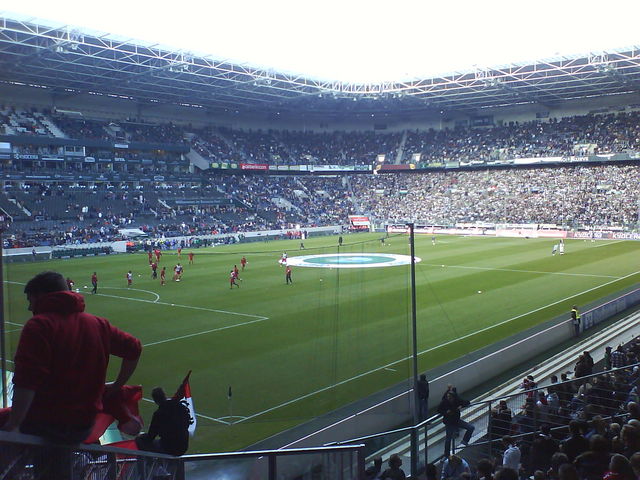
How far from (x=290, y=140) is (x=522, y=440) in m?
79.7

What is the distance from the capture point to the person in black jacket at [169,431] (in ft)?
14.2

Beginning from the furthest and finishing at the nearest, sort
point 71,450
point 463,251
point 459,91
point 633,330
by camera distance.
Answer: point 459,91 < point 463,251 < point 633,330 < point 71,450

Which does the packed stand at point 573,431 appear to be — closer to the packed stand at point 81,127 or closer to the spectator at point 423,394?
the spectator at point 423,394

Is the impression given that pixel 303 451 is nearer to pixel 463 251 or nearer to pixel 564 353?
pixel 564 353

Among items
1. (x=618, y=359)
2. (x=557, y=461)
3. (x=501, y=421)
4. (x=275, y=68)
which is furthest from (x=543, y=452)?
(x=275, y=68)

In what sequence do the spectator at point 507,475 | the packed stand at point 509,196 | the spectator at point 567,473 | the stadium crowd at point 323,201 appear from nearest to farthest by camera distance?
the spectator at point 567,473 → the spectator at point 507,475 → the stadium crowd at point 323,201 → the packed stand at point 509,196

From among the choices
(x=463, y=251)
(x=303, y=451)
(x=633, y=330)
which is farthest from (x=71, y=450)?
(x=463, y=251)

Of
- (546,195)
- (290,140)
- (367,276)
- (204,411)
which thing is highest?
(290,140)

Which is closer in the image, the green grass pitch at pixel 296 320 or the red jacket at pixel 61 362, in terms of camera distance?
the red jacket at pixel 61 362

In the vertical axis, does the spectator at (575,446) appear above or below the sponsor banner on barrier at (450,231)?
below

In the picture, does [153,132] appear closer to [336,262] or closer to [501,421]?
[336,262]

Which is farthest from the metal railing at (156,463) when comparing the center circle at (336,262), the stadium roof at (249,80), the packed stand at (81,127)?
the packed stand at (81,127)

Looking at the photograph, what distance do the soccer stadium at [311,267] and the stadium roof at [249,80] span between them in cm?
40

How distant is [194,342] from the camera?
19797 millimetres
